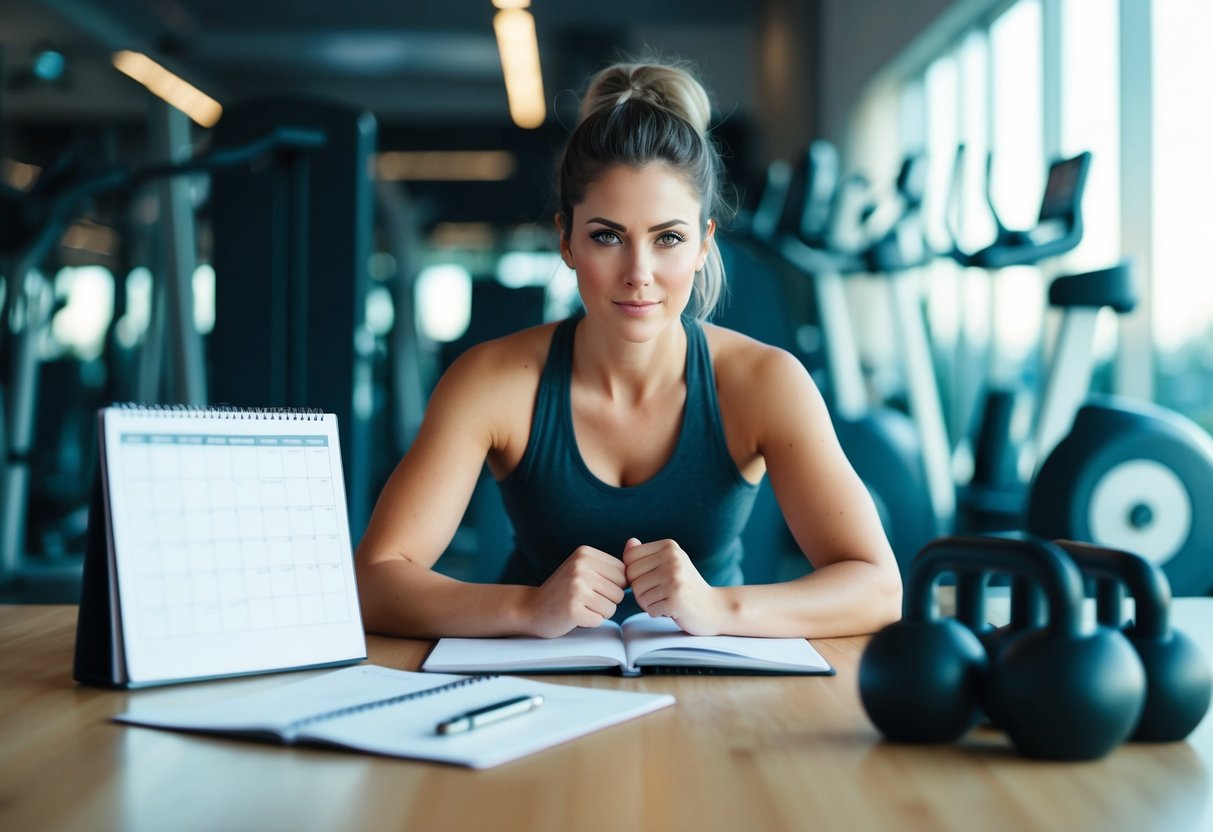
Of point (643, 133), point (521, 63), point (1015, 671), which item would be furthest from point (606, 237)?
point (521, 63)

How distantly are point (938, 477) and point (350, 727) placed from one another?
317 cm

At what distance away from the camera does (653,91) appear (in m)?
1.57

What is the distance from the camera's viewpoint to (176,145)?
3.38 m

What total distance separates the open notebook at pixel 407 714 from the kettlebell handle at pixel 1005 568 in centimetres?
22

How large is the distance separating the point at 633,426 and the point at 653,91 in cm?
45

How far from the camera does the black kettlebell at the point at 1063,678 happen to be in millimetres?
684

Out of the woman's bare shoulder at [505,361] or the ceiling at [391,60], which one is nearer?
the woman's bare shoulder at [505,361]

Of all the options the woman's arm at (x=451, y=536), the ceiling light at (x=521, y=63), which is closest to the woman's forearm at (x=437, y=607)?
the woman's arm at (x=451, y=536)

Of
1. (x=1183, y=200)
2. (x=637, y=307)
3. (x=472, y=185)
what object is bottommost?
(x=637, y=307)

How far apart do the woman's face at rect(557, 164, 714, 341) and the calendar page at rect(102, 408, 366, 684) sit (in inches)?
16.9

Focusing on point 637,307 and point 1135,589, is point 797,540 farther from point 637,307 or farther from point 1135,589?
point 1135,589

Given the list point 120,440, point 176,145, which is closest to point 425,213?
point 176,145

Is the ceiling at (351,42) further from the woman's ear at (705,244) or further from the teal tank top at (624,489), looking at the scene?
the teal tank top at (624,489)

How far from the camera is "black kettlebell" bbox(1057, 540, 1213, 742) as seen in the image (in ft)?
2.42
